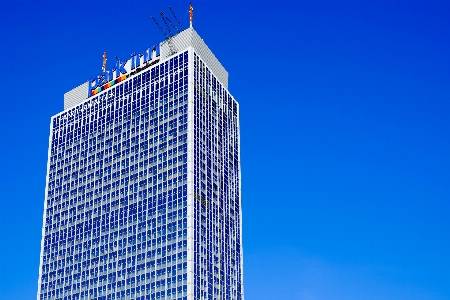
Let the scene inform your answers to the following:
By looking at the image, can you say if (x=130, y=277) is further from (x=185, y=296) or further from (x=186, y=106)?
(x=186, y=106)

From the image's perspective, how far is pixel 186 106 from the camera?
19900 cm

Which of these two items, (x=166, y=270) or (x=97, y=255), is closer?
(x=166, y=270)

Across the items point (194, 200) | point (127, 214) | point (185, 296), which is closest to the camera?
point (185, 296)

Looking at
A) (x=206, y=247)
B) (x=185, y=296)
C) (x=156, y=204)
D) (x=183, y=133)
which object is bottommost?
(x=185, y=296)

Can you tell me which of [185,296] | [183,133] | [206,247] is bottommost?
[185,296]

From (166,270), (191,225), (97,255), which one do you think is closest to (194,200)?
(191,225)

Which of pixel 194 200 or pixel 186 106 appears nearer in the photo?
pixel 194 200

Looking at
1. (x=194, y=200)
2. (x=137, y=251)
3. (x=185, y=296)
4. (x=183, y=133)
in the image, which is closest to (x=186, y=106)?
(x=183, y=133)

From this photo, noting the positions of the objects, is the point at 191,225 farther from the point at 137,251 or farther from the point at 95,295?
the point at 95,295

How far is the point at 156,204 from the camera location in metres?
191

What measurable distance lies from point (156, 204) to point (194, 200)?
12.4 meters

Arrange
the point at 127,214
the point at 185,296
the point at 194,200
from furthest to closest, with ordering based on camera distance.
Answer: the point at 127,214
the point at 194,200
the point at 185,296

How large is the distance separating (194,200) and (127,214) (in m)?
24.0

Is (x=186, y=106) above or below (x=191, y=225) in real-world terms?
above
